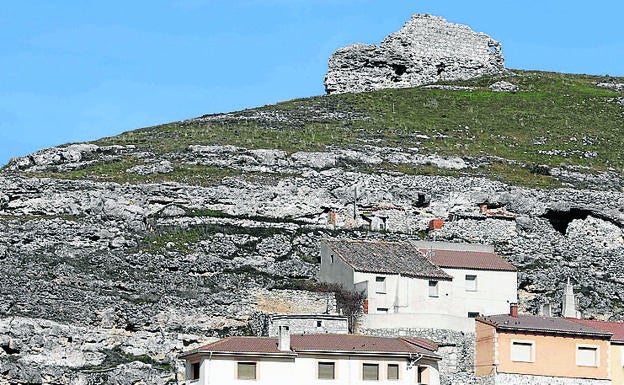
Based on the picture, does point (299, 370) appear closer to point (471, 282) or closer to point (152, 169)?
point (471, 282)

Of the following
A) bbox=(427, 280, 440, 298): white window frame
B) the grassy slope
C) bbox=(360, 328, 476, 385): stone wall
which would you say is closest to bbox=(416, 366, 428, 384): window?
bbox=(360, 328, 476, 385): stone wall

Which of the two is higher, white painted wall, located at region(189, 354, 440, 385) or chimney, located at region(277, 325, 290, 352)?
chimney, located at region(277, 325, 290, 352)

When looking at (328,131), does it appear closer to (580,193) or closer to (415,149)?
(415,149)

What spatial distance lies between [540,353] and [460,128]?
50.1 m

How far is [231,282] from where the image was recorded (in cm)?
8575

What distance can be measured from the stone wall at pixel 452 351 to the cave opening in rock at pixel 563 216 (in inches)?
963

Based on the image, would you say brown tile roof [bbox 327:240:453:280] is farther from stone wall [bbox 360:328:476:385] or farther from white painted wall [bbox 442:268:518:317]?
stone wall [bbox 360:328:476:385]

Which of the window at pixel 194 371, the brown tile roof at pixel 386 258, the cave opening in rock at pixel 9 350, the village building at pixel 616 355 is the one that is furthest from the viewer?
the brown tile roof at pixel 386 258

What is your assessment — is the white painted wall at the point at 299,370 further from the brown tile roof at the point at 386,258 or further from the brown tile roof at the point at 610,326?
the brown tile roof at the point at 386,258

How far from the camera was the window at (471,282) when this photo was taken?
3438 inches

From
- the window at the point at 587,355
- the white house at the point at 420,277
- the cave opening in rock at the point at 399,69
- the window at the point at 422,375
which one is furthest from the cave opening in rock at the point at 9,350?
the cave opening in rock at the point at 399,69

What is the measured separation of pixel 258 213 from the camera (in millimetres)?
99375

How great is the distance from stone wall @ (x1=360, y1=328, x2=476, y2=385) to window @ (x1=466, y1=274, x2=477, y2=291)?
8530 mm

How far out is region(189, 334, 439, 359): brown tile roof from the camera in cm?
7262
